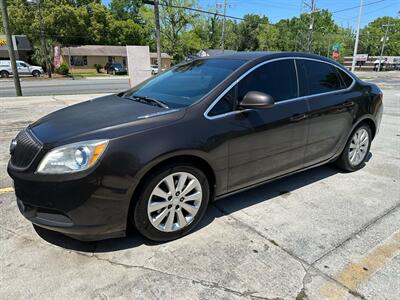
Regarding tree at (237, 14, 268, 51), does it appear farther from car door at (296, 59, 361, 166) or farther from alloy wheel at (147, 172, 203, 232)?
alloy wheel at (147, 172, 203, 232)

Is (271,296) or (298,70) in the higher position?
(298,70)

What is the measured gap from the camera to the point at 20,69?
33219 mm

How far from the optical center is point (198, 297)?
88.0 inches

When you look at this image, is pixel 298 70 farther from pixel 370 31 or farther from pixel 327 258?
pixel 370 31

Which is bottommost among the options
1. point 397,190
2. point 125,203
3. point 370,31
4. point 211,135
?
point 397,190

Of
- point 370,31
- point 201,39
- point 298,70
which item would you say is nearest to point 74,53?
Result: point 201,39

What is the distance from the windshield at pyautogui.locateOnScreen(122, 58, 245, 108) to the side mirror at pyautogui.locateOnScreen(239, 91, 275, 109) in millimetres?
330

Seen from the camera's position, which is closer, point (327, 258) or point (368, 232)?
point (327, 258)

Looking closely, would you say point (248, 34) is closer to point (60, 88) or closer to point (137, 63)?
point (60, 88)

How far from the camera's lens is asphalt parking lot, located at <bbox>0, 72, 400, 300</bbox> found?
2301 millimetres

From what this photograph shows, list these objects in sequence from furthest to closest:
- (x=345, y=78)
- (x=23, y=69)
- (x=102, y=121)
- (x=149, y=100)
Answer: (x=23, y=69) → (x=345, y=78) → (x=149, y=100) → (x=102, y=121)

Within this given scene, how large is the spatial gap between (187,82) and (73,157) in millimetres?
1561

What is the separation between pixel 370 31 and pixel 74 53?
9307 centimetres

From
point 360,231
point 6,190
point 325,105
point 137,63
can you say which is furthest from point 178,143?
point 137,63
